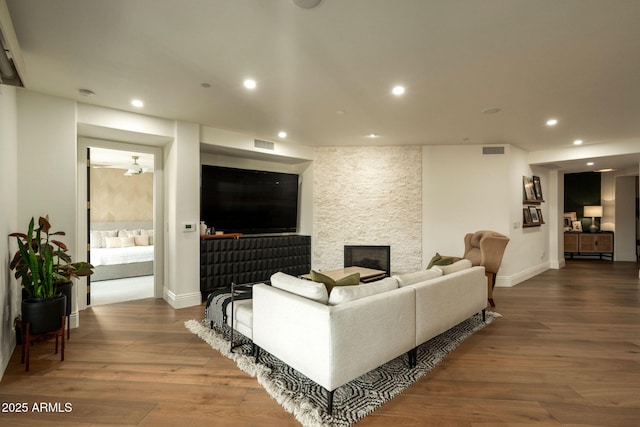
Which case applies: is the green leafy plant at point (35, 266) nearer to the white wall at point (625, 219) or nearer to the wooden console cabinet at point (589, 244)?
the wooden console cabinet at point (589, 244)

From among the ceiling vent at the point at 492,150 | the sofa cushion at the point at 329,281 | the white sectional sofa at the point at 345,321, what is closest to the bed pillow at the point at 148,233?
the white sectional sofa at the point at 345,321

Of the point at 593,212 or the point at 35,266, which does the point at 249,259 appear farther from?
the point at 593,212

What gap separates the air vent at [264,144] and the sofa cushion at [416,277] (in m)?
3.37

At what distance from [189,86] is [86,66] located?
0.85 m

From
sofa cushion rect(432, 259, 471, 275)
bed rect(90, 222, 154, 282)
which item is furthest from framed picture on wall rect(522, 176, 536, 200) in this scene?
bed rect(90, 222, 154, 282)

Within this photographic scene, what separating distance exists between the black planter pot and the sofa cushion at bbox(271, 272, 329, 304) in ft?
6.64

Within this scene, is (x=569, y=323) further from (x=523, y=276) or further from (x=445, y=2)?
(x=445, y=2)

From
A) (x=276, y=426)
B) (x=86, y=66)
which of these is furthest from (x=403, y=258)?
(x=86, y=66)

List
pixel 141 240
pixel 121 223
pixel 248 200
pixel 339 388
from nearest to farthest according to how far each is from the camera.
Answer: pixel 339 388 < pixel 248 200 < pixel 141 240 < pixel 121 223

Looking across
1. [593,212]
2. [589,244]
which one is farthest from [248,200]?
[593,212]

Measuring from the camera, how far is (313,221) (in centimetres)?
588

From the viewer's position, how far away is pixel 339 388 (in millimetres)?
2234

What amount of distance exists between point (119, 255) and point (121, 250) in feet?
0.50

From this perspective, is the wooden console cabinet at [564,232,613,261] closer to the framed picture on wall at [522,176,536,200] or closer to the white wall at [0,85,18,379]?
the framed picture on wall at [522,176,536,200]
